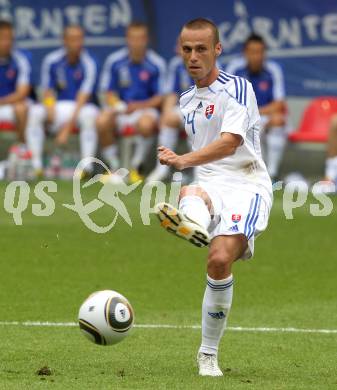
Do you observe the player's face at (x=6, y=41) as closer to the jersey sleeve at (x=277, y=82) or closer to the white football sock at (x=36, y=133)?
the white football sock at (x=36, y=133)

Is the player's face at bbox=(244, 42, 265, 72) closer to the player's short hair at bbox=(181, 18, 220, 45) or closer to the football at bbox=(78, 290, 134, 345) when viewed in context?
the player's short hair at bbox=(181, 18, 220, 45)

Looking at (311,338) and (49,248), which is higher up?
(311,338)

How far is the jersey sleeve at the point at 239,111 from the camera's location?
25.8 feet

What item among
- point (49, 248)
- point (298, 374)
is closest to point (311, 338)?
point (298, 374)

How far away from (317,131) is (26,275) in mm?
8460

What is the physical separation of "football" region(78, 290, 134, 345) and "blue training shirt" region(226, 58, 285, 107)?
11.2 meters

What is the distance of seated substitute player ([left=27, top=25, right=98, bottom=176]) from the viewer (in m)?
19.2

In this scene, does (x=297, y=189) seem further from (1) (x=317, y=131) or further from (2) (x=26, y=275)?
(2) (x=26, y=275)

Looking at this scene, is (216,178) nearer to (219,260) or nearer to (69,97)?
(219,260)

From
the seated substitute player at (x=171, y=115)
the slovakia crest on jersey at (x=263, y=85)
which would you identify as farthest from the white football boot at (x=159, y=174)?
the slovakia crest on jersey at (x=263, y=85)

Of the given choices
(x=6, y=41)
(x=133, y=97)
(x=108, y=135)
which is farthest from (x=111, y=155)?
(x=6, y=41)

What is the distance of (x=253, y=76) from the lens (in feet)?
61.5

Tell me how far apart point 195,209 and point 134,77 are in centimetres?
1171

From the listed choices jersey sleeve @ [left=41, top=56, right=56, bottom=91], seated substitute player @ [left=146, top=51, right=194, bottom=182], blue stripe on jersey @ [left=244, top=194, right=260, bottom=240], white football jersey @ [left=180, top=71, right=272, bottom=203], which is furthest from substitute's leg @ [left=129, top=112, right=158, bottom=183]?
blue stripe on jersey @ [left=244, top=194, right=260, bottom=240]
